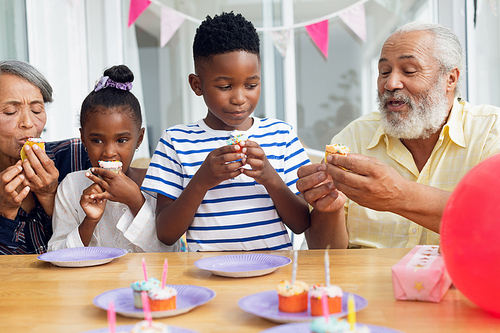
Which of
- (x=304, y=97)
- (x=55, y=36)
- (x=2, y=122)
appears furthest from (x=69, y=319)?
(x=304, y=97)

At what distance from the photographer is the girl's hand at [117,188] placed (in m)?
1.94

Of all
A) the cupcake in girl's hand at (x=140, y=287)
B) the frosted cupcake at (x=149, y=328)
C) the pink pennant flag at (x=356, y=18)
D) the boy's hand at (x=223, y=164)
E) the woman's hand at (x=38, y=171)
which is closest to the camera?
the frosted cupcake at (x=149, y=328)

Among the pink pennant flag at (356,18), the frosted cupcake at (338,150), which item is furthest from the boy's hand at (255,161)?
the pink pennant flag at (356,18)

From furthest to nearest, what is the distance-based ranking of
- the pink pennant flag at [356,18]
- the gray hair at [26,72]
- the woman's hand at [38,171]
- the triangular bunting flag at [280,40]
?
the triangular bunting flag at [280,40] → the pink pennant flag at [356,18] → the gray hair at [26,72] → the woman's hand at [38,171]

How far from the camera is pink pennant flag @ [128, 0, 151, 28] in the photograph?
4422 mm

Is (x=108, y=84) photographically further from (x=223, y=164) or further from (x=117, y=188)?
(x=223, y=164)

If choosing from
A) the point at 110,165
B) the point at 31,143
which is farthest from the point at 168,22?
the point at 110,165

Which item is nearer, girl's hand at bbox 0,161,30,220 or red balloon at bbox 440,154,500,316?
red balloon at bbox 440,154,500,316

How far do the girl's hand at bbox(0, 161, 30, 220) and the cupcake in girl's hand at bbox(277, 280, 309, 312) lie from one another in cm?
146

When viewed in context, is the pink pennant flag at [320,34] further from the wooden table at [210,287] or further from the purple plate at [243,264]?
the purple plate at [243,264]

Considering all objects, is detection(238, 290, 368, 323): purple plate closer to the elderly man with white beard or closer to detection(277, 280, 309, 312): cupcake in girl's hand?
detection(277, 280, 309, 312): cupcake in girl's hand

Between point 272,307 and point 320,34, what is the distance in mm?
3828

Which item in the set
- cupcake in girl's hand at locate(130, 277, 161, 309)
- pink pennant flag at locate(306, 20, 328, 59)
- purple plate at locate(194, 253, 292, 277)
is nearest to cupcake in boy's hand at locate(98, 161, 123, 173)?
purple plate at locate(194, 253, 292, 277)

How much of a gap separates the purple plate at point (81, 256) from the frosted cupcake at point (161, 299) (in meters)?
0.57
